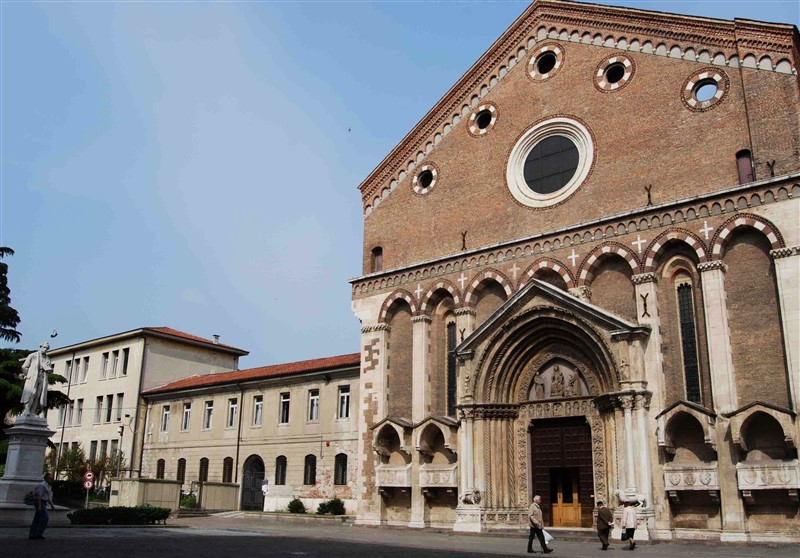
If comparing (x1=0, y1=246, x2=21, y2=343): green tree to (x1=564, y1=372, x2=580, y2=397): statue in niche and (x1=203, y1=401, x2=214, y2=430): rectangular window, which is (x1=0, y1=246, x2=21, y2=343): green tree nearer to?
(x1=203, y1=401, x2=214, y2=430): rectangular window

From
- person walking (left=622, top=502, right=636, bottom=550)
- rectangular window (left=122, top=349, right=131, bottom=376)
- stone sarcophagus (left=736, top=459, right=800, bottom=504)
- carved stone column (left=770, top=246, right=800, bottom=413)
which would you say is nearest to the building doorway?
rectangular window (left=122, top=349, right=131, bottom=376)

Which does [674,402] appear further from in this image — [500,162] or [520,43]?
[520,43]

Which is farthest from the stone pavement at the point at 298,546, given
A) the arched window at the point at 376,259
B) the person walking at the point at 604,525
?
the arched window at the point at 376,259

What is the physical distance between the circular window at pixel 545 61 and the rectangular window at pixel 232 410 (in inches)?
921

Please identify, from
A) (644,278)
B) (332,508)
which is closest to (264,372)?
(332,508)

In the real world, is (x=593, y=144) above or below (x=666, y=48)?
below

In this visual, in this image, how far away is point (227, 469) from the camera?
39312 millimetres

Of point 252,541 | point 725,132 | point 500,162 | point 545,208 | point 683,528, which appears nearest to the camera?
point 252,541

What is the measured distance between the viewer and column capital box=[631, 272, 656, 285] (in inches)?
872

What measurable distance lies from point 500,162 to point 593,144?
3.64 metres

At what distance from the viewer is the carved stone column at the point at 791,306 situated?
18.9 metres

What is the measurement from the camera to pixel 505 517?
23594mm

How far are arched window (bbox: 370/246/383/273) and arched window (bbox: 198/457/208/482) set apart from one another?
17.3 metres

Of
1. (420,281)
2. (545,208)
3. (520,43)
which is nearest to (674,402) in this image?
(545,208)
